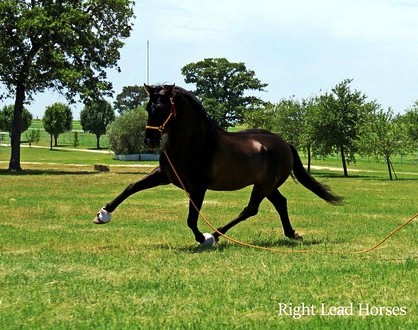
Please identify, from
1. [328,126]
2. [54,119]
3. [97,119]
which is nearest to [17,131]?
[328,126]

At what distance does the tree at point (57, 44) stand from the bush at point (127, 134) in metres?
32.6

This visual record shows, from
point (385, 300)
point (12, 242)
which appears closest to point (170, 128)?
point (12, 242)

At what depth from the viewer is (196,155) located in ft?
38.6

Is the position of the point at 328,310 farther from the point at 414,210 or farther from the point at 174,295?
the point at 414,210

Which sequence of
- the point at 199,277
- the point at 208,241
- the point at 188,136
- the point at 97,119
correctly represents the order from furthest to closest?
1. the point at 97,119
2. the point at 208,241
3. the point at 188,136
4. the point at 199,277

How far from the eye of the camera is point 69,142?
414ft

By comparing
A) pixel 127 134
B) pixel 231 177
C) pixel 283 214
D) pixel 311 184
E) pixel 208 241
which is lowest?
pixel 208 241

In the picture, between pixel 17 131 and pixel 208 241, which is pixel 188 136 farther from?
pixel 17 131

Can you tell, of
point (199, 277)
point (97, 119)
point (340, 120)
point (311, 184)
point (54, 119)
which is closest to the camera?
point (199, 277)

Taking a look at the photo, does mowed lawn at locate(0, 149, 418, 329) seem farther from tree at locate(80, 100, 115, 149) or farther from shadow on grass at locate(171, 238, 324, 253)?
tree at locate(80, 100, 115, 149)

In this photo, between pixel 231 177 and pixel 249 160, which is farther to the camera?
pixel 249 160

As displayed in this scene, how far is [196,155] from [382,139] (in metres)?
44.4

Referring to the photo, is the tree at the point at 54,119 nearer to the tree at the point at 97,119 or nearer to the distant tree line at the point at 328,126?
the distant tree line at the point at 328,126

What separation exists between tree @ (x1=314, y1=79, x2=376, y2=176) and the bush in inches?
1141
